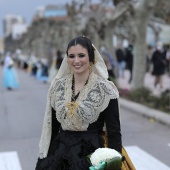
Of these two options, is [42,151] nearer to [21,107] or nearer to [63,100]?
[63,100]

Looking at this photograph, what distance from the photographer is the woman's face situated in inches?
136

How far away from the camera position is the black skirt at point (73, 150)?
3.36 meters

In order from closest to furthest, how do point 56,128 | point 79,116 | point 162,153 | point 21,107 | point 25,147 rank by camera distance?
point 79,116, point 56,128, point 162,153, point 25,147, point 21,107

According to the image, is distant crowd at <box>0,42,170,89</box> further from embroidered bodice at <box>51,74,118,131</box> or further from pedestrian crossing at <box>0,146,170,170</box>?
embroidered bodice at <box>51,74,118,131</box>

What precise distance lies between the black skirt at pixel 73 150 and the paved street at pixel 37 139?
9.88 ft

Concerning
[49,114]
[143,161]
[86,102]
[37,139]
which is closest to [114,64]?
[37,139]

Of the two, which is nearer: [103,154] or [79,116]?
[103,154]

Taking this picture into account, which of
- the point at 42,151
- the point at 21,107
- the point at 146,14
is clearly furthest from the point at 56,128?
the point at 146,14

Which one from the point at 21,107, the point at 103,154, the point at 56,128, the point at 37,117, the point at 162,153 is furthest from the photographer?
the point at 21,107

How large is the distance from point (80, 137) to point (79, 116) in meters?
0.15

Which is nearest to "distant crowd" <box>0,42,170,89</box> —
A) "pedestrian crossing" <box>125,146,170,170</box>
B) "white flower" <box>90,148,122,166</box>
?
"pedestrian crossing" <box>125,146,170,170</box>

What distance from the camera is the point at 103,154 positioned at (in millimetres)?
3088

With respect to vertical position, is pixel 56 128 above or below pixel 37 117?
above

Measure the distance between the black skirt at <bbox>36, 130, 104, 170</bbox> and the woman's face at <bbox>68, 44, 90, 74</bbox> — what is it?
1.53 feet
